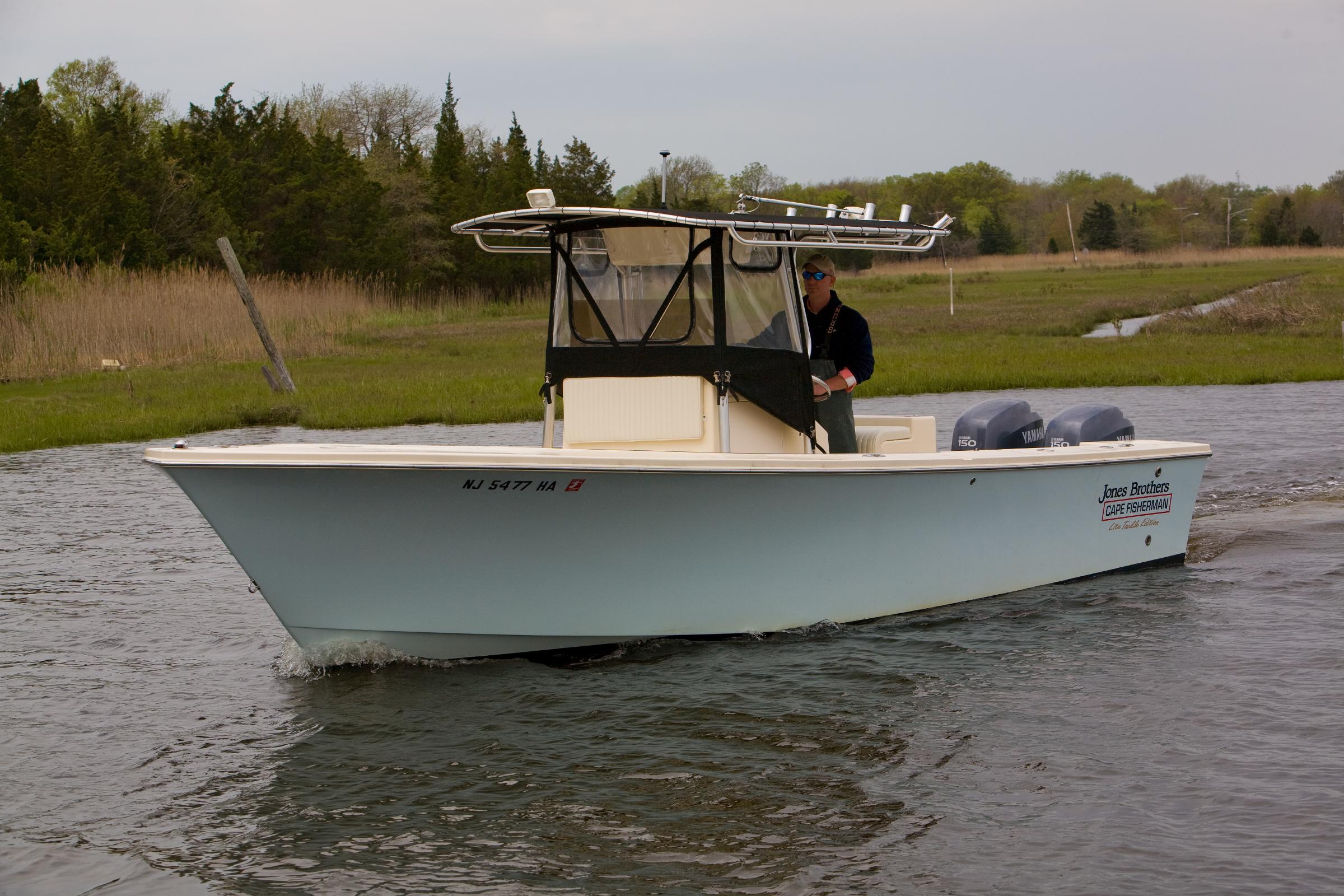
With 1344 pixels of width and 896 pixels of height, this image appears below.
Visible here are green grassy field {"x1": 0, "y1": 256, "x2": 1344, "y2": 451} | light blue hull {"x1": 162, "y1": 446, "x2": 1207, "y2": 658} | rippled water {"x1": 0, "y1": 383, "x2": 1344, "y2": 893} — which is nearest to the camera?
rippled water {"x1": 0, "y1": 383, "x2": 1344, "y2": 893}

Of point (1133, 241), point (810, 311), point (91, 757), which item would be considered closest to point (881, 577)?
point (810, 311)

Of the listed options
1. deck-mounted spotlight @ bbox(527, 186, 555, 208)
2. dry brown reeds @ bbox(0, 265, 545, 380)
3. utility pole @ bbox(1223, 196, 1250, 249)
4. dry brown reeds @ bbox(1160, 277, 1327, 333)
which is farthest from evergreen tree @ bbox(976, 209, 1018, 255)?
deck-mounted spotlight @ bbox(527, 186, 555, 208)

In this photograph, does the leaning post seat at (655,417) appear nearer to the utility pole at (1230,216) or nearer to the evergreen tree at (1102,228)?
the evergreen tree at (1102,228)

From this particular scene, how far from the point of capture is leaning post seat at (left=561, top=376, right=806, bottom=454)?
289 inches

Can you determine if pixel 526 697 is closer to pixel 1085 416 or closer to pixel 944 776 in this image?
pixel 944 776

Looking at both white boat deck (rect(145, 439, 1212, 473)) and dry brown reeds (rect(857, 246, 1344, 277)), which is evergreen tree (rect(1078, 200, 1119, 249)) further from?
white boat deck (rect(145, 439, 1212, 473))

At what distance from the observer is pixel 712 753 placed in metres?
5.82

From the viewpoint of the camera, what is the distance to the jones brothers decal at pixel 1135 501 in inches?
345

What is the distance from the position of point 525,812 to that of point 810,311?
4122 mm

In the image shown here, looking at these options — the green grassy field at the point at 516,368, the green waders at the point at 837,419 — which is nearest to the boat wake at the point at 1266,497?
the green waders at the point at 837,419

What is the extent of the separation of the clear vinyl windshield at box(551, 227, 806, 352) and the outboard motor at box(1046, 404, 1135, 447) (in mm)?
2761

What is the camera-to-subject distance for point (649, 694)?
661cm

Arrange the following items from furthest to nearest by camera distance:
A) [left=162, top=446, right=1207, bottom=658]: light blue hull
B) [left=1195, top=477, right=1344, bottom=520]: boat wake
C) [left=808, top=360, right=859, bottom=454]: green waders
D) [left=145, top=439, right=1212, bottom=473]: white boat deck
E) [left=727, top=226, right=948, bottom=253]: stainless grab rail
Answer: [left=1195, top=477, right=1344, bottom=520]: boat wake < [left=808, top=360, right=859, bottom=454]: green waders < [left=727, top=226, right=948, bottom=253]: stainless grab rail < [left=162, top=446, right=1207, bottom=658]: light blue hull < [left=145, top=439, right=1212, bottom=473]: white boat deck

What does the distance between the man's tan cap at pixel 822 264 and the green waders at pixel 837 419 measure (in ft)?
1.78
